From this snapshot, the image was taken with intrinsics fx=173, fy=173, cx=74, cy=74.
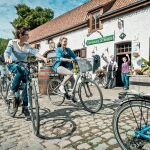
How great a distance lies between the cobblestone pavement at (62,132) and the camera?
2583 millimetres

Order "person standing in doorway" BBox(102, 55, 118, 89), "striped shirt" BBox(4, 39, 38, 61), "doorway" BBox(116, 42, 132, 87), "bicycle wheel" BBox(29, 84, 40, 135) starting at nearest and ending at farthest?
"bicycle wheel" BBox(29, 84, 40, 135)
"striped shirt" BBox(4, 39, 38, 61)
"person standing in doorway" BBox(102, 55, 118, 89)
"doorway" BBox(116, 42, 132, 87)

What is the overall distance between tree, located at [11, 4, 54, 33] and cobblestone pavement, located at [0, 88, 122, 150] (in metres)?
30.4

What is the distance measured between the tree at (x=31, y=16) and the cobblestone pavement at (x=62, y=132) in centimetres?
3039

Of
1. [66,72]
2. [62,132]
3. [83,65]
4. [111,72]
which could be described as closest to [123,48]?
[111,72]

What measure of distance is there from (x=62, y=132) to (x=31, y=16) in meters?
32.6

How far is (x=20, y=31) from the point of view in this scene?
3.58 meters

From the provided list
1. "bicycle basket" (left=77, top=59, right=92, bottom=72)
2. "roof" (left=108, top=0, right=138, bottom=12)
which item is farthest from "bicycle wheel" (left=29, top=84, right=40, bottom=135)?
"roof" (left=108, top=0, right=138, bottom=12)

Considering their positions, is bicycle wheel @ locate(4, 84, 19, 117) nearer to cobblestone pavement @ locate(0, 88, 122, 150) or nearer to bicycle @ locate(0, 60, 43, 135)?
bicycle @ locate(0, 60, 43, 135)

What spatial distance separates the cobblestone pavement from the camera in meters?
2.58

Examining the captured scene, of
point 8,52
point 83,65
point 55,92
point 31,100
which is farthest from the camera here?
point 55,92

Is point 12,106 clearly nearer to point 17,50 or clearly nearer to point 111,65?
point 17,50

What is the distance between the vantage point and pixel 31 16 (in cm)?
3234

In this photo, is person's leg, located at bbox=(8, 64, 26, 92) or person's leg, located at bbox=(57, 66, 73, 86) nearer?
person's leg, located at bbox=(8, 64, 26, 92)

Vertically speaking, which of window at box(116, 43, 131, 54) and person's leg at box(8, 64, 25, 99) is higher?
window at box(116, 43, 131, 54)
